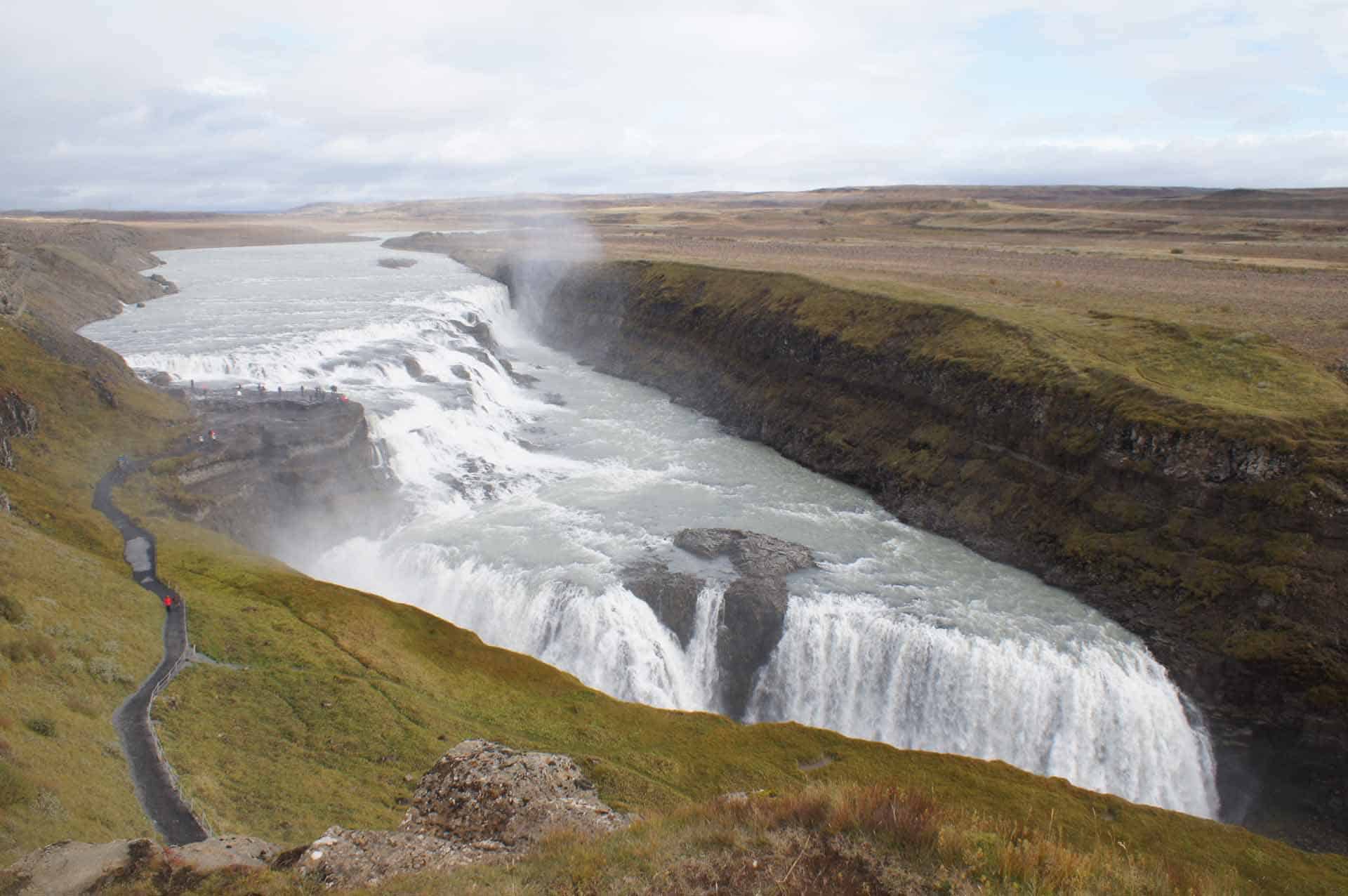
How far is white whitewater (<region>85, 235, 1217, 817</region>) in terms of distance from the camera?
26.8 meters

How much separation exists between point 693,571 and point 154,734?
64.4 ft

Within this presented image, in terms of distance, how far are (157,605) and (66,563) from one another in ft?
9.77

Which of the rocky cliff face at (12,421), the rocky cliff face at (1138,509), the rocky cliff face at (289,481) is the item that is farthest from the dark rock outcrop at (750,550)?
the rocky cliff face at (12,421)

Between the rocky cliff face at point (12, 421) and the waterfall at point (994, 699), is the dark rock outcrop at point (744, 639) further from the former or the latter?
the rocky cliff face at point (12, 421)

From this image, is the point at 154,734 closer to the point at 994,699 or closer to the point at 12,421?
the point at 12,421

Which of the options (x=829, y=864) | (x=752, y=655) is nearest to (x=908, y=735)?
(x=752, y=655)

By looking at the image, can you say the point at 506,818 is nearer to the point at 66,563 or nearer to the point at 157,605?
the point at 157,605

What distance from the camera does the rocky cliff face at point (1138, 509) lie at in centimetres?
2573

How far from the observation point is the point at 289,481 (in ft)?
123

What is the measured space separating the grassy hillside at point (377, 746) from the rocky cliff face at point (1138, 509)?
5366 millimetres

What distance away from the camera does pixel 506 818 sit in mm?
13586

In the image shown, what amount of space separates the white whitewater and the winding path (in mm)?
9925

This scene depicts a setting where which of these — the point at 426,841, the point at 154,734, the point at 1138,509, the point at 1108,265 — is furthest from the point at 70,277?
the point at 1108,265

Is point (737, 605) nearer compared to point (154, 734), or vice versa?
point (154, 734)
